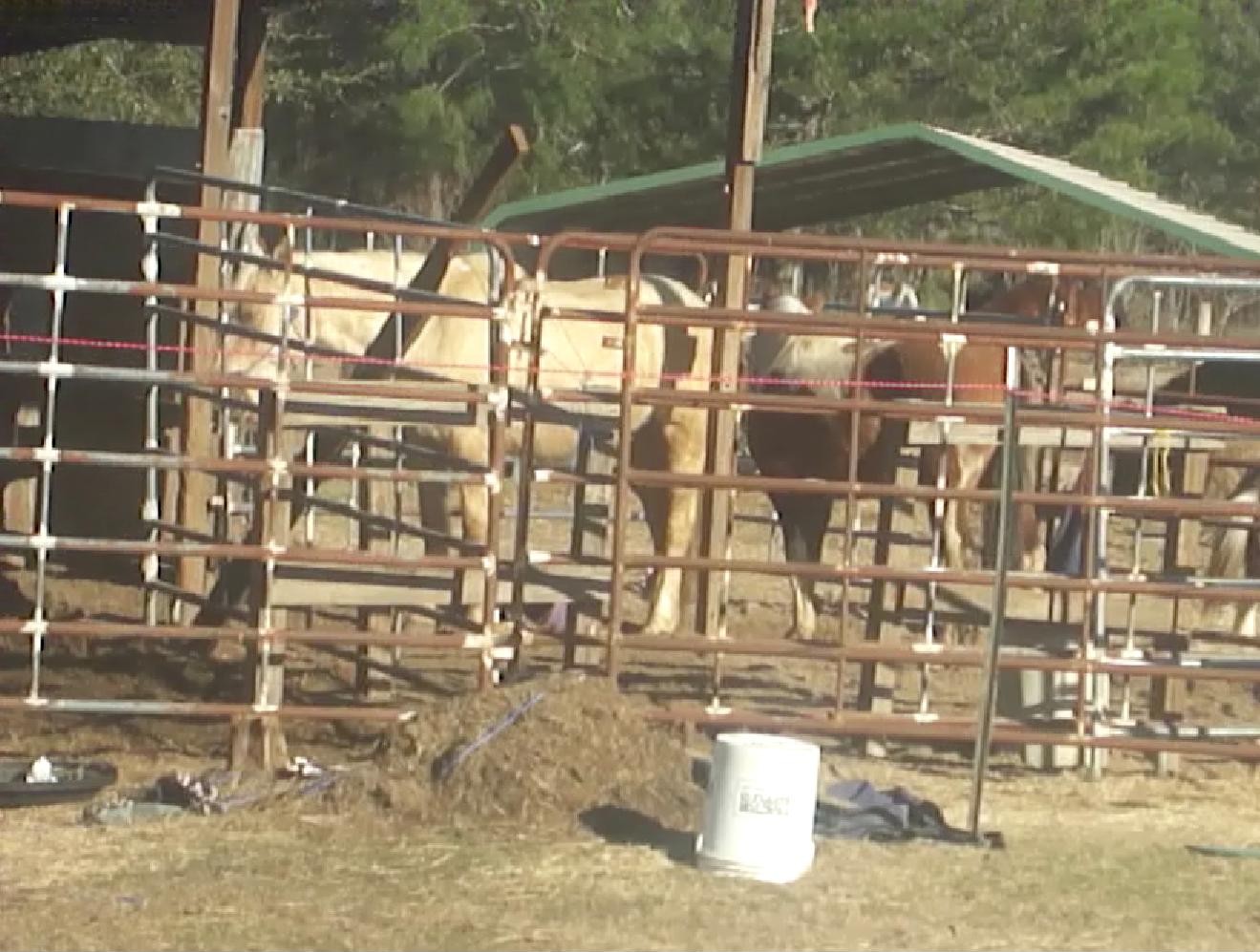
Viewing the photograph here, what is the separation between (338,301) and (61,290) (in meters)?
Result: 0.93

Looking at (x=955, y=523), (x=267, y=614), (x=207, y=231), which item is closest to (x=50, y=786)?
(x=267, y=614)

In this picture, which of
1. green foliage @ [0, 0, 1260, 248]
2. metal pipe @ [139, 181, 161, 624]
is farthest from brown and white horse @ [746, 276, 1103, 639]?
green foliage @ [0, 0, 1260, 248]

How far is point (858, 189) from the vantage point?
21.9m

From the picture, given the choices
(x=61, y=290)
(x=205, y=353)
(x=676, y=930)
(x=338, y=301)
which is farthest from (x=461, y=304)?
(x=676, y=930)

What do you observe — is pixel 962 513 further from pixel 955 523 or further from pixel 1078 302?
pixel 1078 302

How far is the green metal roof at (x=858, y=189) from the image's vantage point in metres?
17.0

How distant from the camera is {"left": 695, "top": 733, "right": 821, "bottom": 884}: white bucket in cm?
773

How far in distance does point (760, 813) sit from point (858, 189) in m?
14.6

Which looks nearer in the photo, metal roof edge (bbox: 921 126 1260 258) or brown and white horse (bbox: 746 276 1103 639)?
brown and white horse (bbox: 746 276 1103 639)

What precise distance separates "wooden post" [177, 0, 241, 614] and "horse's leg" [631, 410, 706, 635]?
85.1 inches

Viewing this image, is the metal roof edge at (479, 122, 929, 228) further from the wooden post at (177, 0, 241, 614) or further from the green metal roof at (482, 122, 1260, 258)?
the wooden post at (177, 0, 241, 614)

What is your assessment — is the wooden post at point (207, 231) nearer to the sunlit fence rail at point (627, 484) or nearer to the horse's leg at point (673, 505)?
the sunlit fence rail at point (627, 484)

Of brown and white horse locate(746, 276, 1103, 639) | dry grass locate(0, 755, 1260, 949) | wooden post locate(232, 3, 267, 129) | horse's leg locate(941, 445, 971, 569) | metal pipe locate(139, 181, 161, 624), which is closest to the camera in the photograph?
dry grass locate(0, 755, 1260, 949)

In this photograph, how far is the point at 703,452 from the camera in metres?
12.8
